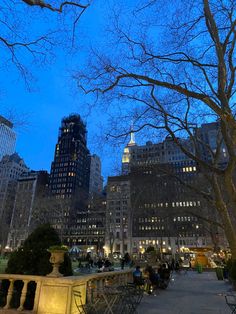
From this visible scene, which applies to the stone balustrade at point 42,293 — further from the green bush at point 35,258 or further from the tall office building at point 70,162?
the tall office building at point 70,162

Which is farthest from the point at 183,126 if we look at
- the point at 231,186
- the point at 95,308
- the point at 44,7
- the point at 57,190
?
the point at 57,190

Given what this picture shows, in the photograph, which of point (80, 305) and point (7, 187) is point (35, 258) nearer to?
point (80, 305)

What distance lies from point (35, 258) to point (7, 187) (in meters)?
91.1

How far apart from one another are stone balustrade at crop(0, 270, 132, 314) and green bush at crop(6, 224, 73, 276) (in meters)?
0.41

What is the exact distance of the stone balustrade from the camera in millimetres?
6133

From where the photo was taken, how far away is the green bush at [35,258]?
7242 millimetres

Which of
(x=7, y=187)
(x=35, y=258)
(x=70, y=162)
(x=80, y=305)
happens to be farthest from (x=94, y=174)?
(x=80, y=305)

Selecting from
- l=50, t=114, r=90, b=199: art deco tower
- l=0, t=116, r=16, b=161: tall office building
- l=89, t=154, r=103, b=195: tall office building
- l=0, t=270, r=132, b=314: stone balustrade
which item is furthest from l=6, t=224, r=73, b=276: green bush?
l=89, t=154, r=103, b=195: tall office building

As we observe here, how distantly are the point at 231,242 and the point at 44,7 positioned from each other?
1255 centimetres

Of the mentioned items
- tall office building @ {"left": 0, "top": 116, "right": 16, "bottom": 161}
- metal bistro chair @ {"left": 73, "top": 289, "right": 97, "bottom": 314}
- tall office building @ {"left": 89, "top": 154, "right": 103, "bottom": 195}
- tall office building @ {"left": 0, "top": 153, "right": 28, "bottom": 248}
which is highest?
tall office building @ {"left": 89, "top": 154, "right": 103, "bottom": 195}

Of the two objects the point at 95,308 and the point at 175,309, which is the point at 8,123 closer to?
the point at 95,308

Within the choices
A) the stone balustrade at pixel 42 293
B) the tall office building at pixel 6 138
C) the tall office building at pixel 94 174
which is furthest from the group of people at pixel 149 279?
the tall office building at pixel 94 174

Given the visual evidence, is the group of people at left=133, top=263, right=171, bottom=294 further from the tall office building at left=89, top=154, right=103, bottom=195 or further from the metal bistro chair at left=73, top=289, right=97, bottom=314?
the tall office building at left=89, top=154, right=103, bottom=195

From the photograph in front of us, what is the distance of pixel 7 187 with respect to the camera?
297 feet
